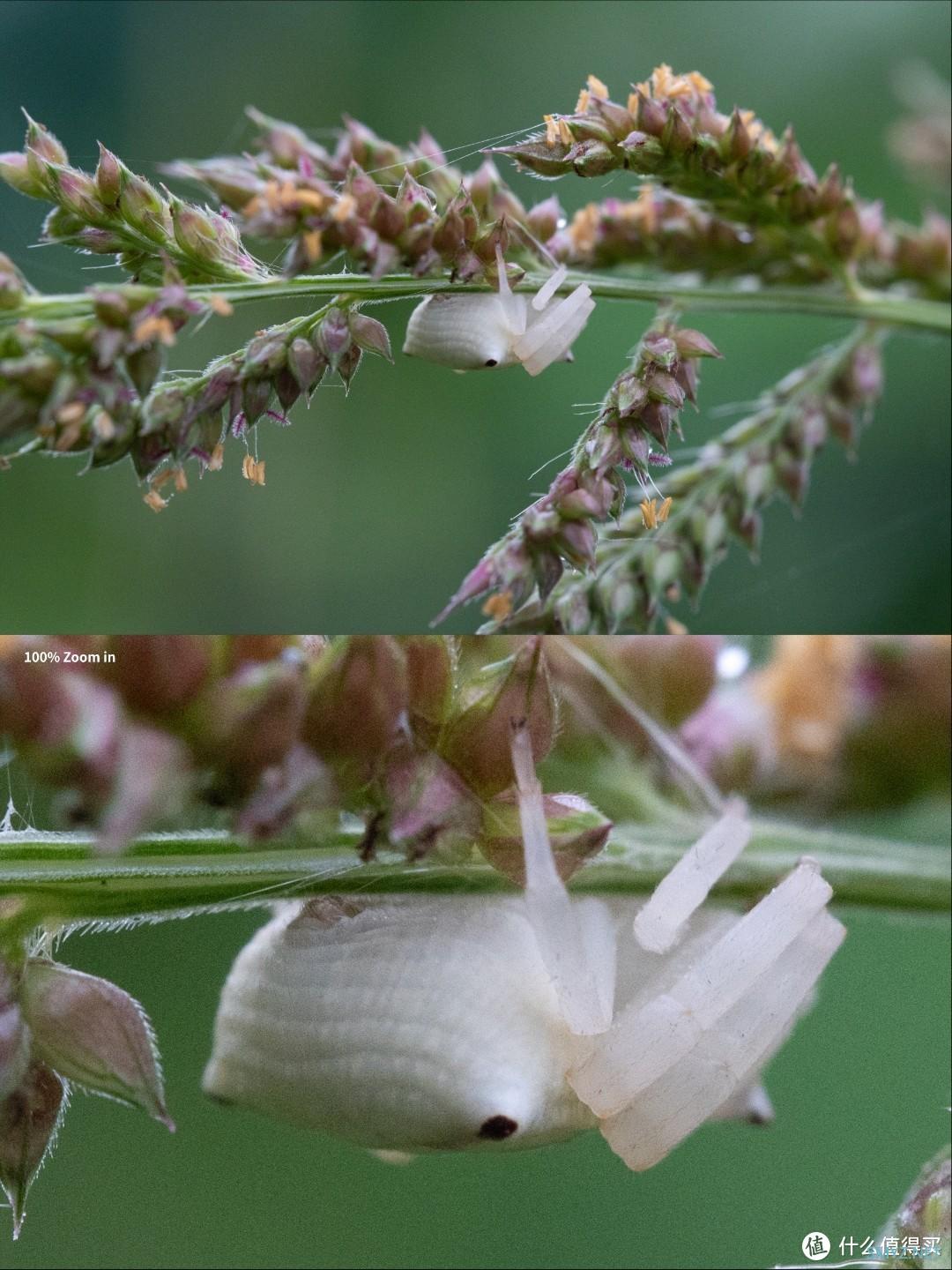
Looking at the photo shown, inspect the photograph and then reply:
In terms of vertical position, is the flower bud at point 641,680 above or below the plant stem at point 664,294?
below

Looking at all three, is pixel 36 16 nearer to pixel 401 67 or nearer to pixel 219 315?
pixel 401 67

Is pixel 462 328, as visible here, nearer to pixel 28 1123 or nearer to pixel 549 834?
pixel 549 834

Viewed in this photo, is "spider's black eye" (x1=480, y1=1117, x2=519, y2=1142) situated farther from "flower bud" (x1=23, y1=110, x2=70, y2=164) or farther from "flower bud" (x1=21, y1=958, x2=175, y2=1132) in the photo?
"flower bud" (x1=23, y1=110, x2=70, y2=164)

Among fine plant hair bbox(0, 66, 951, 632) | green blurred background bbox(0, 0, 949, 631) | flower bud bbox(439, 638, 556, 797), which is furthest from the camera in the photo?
green blurred background bbox(0, 0, 949, 631)

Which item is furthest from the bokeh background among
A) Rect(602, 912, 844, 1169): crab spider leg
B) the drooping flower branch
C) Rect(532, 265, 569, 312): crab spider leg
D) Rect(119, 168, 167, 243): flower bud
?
Rect(119, 168, 167, 243): flower bud

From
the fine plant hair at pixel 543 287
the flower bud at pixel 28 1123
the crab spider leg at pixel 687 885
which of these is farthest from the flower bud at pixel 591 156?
the flower bud at pixel 28 1123

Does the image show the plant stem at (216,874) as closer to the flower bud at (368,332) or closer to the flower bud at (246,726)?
the flower bud at (246,726)

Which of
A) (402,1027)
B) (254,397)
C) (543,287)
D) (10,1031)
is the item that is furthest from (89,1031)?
(543,287)
